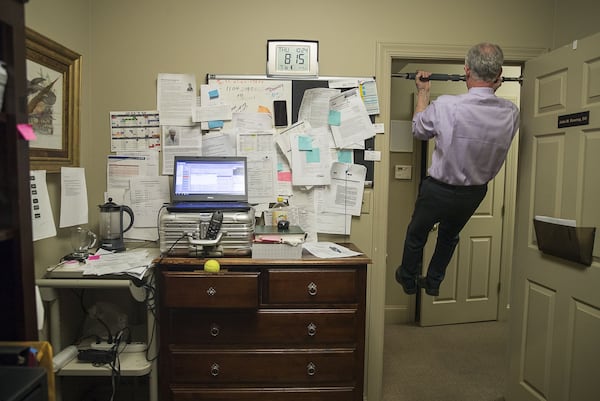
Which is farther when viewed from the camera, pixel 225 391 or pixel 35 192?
pixel 225 391

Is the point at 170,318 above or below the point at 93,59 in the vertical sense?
below

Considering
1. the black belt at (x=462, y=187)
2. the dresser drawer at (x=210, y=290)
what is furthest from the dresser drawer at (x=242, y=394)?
the black belt at (x=462, y=187)

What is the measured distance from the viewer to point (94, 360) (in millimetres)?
1895

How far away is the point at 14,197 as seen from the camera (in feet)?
3.62

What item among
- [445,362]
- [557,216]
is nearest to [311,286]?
[557,216]

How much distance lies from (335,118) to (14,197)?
1694 millimetres

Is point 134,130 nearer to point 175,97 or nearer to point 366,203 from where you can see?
point 175,97

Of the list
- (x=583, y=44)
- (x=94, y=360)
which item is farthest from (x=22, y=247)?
(x=583, y=44)

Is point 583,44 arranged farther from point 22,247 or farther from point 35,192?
point 35,192

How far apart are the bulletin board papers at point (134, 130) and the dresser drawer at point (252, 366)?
1.21 meters

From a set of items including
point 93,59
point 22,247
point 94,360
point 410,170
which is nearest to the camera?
point 22,247

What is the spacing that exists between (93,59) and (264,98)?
104cm

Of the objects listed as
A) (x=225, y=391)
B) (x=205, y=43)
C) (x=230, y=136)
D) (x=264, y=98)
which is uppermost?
(x=205, y=43)

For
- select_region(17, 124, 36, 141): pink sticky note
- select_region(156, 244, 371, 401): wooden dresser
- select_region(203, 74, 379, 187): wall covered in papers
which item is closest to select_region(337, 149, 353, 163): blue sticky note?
select_region(203, 74, 379, 187): wall covered in papers
